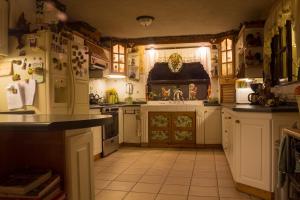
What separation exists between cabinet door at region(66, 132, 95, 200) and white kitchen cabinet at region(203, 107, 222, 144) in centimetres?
391

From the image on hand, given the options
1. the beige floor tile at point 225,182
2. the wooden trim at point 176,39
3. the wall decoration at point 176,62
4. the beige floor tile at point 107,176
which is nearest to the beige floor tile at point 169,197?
the beige floor tile at point 225,182

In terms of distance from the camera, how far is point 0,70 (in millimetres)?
3168

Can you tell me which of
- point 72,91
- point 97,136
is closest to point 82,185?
point 72,91

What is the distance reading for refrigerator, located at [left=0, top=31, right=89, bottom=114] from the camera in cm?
303

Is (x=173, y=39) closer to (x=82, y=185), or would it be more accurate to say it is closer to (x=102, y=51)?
(x=102, y=51)

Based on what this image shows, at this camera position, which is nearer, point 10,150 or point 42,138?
point 42,138

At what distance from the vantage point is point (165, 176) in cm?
351

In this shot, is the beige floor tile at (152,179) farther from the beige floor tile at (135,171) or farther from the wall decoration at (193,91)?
the wall decoration at (193,91)

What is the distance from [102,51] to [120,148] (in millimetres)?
1980

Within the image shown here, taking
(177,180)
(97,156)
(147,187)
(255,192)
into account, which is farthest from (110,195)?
(97,156)

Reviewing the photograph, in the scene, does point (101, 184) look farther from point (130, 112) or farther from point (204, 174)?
point (130, 112)

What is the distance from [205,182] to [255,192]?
2.10 ft

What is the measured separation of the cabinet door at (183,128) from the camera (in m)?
5.39

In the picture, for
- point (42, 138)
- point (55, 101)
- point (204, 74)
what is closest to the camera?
point (42, 138)
